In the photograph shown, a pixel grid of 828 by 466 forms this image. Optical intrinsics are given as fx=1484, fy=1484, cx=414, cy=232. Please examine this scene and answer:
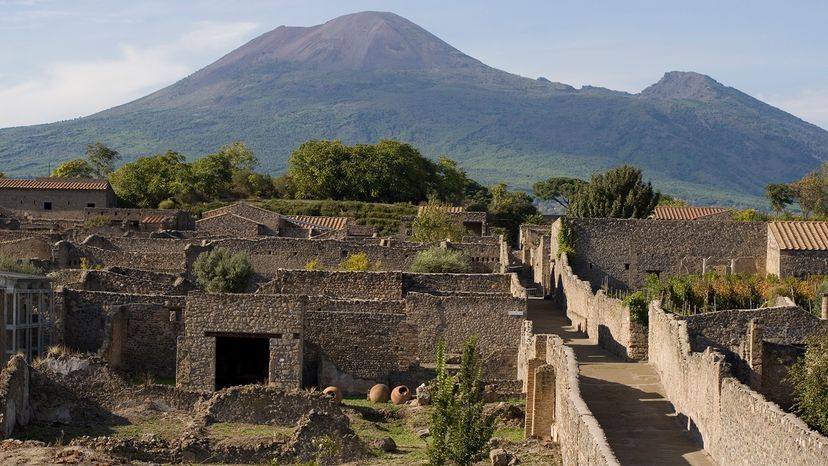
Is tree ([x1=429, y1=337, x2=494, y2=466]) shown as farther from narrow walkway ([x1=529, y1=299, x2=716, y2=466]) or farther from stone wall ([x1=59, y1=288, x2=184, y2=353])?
stone wall ([x1=59, y1=288, x2=184, y2=353])

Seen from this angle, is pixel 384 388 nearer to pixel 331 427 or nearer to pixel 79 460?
pixel 331 427

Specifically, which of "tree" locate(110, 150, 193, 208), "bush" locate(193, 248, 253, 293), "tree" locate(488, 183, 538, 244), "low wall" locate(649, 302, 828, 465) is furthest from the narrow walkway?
"tree" locate(110, 150, 193, 208)

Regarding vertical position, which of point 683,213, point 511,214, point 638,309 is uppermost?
point 683,213

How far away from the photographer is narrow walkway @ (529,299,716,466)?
20.1 meters

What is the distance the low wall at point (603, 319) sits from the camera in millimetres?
29656

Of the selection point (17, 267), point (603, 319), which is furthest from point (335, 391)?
point (17, 267)

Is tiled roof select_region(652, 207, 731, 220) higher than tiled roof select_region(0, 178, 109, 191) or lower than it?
lower

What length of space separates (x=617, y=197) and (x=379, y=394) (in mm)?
26674

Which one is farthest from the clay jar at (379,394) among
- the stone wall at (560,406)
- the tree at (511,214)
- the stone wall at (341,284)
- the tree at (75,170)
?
the tree at (75,170)

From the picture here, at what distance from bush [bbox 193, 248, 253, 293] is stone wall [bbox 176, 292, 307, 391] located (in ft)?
29.0

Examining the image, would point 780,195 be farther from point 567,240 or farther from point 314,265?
point 314,265

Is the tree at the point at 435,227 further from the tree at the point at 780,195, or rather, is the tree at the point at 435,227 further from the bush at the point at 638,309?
the tree at the point at 780,195

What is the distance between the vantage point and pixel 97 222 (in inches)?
2466

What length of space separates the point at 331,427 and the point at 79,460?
13.9 feet
